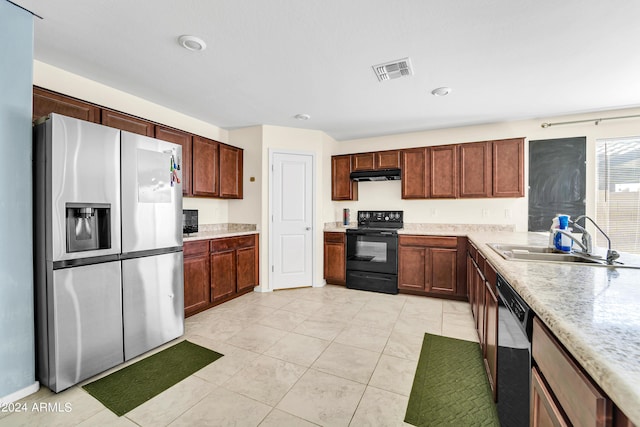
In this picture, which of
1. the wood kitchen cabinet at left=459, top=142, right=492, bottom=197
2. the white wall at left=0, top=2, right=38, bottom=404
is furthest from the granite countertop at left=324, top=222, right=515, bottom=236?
the white wall at left=0, top=2, right=38, bottom=404

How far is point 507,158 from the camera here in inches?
146

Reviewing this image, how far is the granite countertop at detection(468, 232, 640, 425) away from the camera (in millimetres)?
540

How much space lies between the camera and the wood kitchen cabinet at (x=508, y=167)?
364 centimetres

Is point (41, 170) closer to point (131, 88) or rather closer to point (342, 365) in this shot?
point (131, 88)

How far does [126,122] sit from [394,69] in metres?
2.62

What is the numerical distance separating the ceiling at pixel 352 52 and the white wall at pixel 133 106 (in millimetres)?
111

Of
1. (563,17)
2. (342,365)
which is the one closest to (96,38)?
(342,365)

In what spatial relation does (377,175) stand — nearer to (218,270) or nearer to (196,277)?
(218,270)

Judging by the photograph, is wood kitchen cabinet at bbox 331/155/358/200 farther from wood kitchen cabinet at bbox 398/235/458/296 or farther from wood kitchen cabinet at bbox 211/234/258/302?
wood kitchen cabinet at bbox 211/234/258/302

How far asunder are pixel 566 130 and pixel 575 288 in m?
3.71

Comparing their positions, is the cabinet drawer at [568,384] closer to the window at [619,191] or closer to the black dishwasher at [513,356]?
the black dishwasher at [513,356]

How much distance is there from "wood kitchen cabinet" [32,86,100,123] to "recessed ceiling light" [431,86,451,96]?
3275 mm

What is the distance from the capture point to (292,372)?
2.07 m

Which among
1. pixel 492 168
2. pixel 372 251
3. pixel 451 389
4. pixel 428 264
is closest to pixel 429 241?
pixel 428 264
